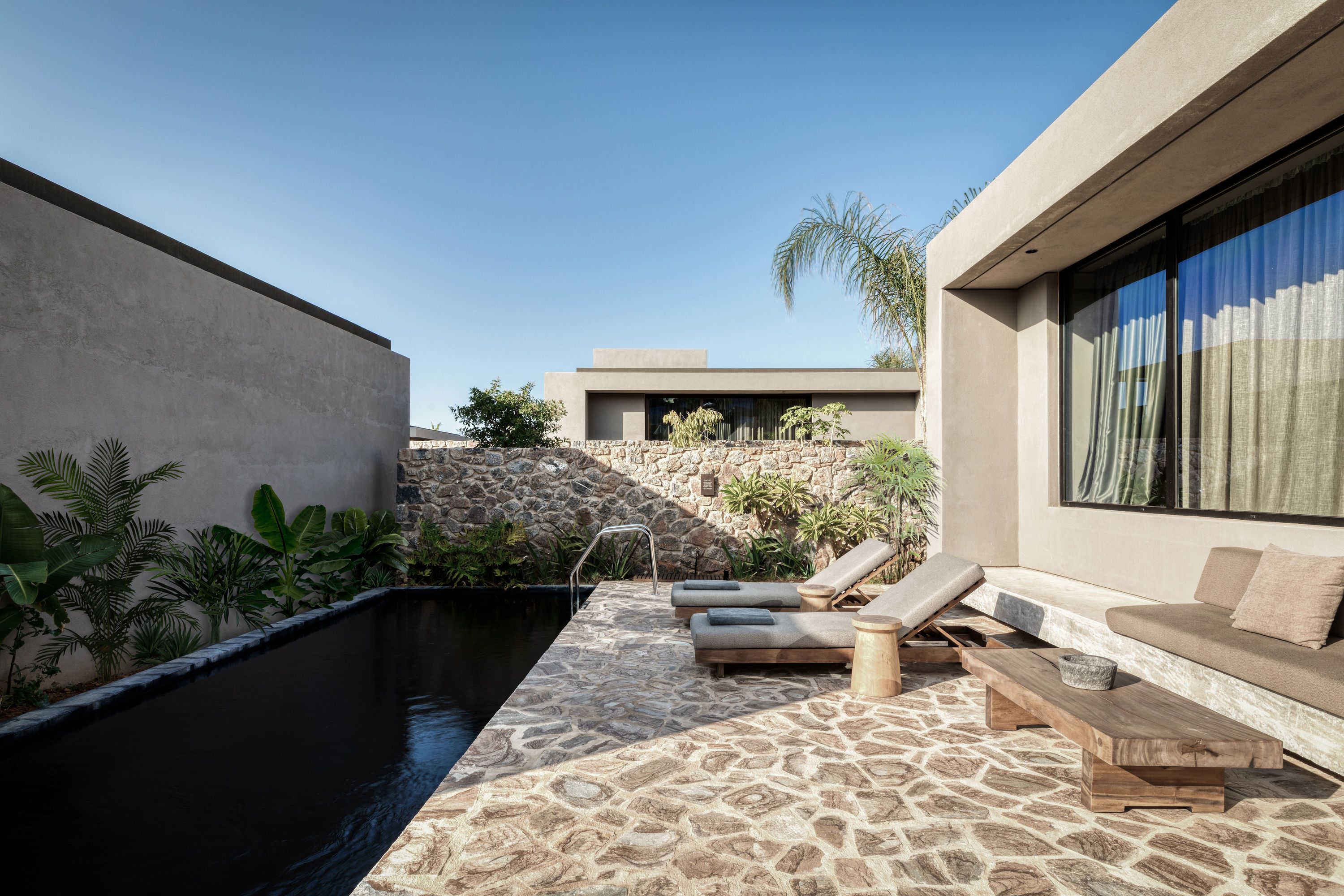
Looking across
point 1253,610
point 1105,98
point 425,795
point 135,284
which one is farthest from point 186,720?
point 1105,98

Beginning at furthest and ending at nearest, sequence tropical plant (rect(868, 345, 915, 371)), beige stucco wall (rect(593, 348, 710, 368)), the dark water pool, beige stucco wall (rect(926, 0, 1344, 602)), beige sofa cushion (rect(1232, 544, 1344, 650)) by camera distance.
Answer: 1. beige stucco wall (rect(593, 348, 710, 368))
2. tropical plant (rect(868, 345, 915, 371))
3. beige stucco wall (rect(926, 0, 1344, 602))
4. beige sofa cushion (rect(1232, 544, 1344, 650))
5. the dark water pool

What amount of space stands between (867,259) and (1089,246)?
11.1ft

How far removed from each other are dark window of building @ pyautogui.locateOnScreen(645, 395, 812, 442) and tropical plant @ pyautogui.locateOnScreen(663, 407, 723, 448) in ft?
0.58

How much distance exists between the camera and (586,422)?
759 inches

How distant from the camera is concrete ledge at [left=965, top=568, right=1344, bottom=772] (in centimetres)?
323

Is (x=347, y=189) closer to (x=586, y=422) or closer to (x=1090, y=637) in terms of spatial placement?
(x=586, y=422)

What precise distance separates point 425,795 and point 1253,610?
4.93 meters

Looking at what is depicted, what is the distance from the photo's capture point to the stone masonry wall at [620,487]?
1111 centimetres

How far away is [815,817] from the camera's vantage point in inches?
118

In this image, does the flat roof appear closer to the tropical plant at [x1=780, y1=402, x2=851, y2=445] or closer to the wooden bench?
the wooden bench

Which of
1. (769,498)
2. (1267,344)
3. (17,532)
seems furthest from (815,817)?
(769,498)

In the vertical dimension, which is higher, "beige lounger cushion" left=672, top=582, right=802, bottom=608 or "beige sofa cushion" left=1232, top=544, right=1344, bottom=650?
"beige sofa cushion" left=1232, top=544, right=1344, bottom=650

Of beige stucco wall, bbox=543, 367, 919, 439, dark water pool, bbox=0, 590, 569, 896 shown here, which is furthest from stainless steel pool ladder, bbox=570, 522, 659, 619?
beige stucco wall, bbox=543, 367, 919, 439

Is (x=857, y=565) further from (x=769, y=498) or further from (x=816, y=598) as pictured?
(x=769, y=498)
